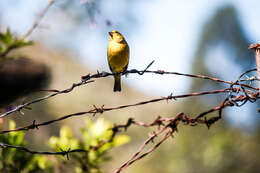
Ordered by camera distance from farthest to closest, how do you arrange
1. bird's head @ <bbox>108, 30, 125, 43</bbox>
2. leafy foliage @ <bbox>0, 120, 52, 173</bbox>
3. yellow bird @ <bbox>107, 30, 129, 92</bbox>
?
bird's head @ <bbox>108, 30, 125, 43</bbox> → yellow bird @ <bbox>107, 30, 129, 92</bbox> → leafy foliage @ <bbox>0, 120, 52, 173</bbox>

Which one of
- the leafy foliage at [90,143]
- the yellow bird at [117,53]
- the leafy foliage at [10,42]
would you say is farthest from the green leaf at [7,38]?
the yellow bird at [117,53]

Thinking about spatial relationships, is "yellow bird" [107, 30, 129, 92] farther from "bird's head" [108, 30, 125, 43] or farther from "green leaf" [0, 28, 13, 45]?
"green leaf" [0, 28, 13, 45]

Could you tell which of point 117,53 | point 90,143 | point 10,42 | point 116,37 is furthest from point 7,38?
point 116,37

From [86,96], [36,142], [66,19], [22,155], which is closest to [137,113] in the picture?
[86,96]

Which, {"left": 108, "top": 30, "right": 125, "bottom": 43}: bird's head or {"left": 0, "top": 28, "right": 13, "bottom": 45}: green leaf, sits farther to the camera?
{"left": 108, "top": 30, "right": 125, "bottom": 43}: bird's head

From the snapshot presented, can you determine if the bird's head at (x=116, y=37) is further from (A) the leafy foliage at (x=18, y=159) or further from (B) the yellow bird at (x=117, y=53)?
(A) the leafy foliage at (x=18, y=159)

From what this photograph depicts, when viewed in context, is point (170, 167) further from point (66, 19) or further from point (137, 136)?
point (66, 19)

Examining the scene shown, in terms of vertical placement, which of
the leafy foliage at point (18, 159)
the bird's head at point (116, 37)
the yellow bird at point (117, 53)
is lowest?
the leafy foliage at point (18, 159)

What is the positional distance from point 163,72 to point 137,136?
55.5 feet

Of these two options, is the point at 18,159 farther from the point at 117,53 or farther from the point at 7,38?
the point at 117,53

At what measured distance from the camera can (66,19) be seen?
2467 cm

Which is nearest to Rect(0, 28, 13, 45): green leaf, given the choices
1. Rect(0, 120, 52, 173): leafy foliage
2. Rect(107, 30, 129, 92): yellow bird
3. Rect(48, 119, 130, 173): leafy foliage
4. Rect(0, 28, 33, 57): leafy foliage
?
Rect(0, 28, 33, 57): leafy foliage

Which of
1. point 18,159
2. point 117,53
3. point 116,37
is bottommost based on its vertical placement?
point 18,159

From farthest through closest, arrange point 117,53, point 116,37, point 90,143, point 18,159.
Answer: point 116,37, point 117,53, point 90,143, point 18,159
